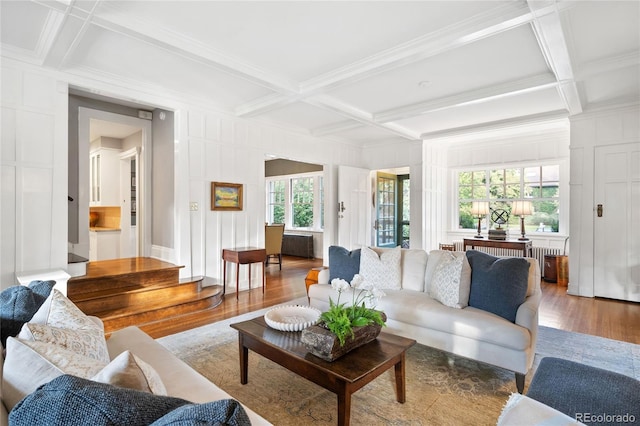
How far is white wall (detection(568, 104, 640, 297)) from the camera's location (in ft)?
15.4

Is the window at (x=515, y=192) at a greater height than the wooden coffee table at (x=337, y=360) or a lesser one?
greater

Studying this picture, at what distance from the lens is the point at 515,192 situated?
6.63 meters

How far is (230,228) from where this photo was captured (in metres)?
5.16

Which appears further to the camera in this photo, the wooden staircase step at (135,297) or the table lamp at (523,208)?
the table lamp at (523,208)

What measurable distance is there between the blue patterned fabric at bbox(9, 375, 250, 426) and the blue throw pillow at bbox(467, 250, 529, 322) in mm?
2444

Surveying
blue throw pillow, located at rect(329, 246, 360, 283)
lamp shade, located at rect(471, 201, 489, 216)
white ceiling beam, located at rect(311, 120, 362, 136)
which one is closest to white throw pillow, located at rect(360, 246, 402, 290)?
blue throw pillow, located at rect(329, 246, 360, 283)

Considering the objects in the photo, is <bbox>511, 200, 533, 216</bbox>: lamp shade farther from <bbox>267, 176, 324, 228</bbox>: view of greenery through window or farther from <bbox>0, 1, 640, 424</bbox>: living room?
<bbox>267, 176, 324, 228</bbox>: view of greenery through window

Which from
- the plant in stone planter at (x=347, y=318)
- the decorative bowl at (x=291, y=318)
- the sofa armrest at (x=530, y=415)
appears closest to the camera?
the sofa armrest at (x=530, y=415)

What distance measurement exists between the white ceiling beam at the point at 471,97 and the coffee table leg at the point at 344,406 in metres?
3.96

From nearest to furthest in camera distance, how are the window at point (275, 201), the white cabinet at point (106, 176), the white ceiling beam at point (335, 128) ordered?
the white ceiling beam at point (335, 128) < the white cabinet at point (106, 176) < the window at point (275, 201)

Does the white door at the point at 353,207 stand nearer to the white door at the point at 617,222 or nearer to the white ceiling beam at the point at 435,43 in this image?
Answer: the white ceiling beam at the point at 435,43

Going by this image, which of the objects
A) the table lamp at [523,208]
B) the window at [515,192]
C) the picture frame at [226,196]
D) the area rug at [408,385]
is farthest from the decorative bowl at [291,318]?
the window at [515,192]

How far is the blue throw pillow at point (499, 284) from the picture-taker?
2490 millimetres

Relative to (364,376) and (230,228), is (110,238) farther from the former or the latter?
(364,376)
